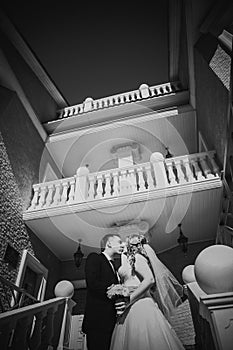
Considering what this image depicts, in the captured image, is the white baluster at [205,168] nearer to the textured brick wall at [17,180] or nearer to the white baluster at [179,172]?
the white baluster at [179,172]

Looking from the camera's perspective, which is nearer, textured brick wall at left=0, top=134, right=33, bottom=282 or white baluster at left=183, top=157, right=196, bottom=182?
textured brick wall at left=0, top=134, right=33, bottom=282

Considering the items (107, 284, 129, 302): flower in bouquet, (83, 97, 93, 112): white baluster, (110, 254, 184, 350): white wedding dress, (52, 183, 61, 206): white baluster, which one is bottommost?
(110, 254, 184, 350): white wedding dress

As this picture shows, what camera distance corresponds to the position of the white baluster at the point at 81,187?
5656 mm

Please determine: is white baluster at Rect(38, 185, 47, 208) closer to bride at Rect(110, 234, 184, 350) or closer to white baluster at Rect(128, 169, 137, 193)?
white baluster at Rect(128, 169, 137, 193)

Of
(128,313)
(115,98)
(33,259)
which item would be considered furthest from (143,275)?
(115,98)

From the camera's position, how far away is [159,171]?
18.5ft

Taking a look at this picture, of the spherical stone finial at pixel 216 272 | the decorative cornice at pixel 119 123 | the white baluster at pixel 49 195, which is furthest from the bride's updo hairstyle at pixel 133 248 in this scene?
the decorative cornice at pixel 119 123

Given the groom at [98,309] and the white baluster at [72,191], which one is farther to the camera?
the white baluster at [72,191]

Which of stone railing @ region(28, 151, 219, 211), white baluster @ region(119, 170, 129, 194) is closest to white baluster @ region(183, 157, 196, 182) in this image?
stone railing @ region(28, 151, 219, 211)

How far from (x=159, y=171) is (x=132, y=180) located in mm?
667

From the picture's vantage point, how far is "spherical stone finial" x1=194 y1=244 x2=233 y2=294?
1.96 meters

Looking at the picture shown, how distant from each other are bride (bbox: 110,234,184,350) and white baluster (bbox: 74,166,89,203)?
268cm

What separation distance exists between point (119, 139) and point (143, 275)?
6180 mm

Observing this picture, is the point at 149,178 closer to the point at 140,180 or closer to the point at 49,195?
the point at 140,180
